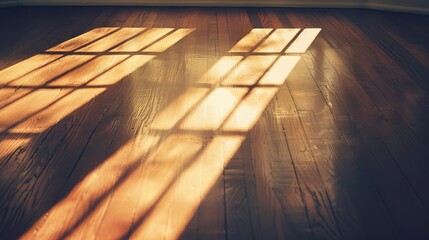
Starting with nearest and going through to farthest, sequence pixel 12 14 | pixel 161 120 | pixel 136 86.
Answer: pixel 161 120 < pixel 136 86 < pixel 12 14

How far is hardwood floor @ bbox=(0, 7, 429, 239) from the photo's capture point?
173 centimetres

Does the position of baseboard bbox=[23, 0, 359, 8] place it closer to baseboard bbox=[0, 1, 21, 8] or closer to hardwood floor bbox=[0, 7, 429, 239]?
baseboard bbox=[0, 1, 21, 8]

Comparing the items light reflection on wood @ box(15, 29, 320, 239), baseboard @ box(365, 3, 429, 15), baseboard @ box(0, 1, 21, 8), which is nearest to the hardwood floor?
light reflection on wood @ box(15, 29, 320, 239)

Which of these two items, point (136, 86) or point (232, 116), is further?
point (136, 86)

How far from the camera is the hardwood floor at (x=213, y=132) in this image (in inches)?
68.2

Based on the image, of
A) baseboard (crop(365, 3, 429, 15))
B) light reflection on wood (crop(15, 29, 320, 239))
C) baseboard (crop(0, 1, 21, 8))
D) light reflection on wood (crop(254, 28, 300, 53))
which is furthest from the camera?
baseboard (crop(0, 1, 21, 8))

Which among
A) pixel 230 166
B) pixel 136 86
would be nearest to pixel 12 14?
pixel 136 86

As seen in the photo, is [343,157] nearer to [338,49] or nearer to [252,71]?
[252,71]

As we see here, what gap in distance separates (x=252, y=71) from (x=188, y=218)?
5.17ft

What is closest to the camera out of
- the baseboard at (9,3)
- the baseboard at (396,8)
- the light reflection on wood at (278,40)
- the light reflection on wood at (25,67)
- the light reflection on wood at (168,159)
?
the light reflection on wood at (168,159)

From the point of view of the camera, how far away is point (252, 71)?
3.08 m

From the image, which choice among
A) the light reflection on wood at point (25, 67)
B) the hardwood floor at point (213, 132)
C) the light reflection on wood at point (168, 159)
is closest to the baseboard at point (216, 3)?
the hardwood floor at point (213, 132)

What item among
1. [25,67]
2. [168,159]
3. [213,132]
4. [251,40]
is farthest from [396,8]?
[25,67]

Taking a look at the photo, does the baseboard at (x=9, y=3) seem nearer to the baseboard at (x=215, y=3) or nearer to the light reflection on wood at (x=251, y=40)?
the baseboard at (x=215, y=3)
